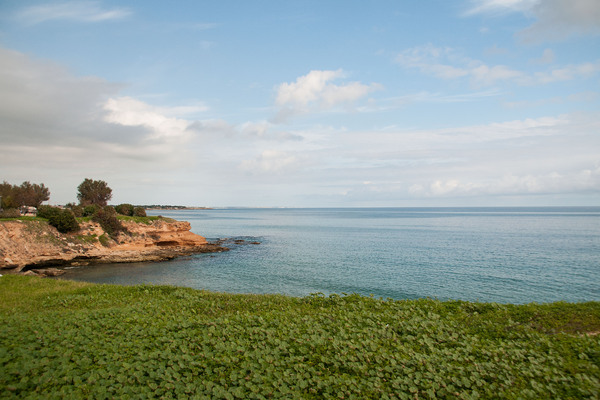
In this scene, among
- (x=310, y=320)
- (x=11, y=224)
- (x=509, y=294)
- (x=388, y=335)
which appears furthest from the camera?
(x=11, y=224)

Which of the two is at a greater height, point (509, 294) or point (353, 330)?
point (353, 330)

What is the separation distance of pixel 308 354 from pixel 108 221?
4888 centimetres

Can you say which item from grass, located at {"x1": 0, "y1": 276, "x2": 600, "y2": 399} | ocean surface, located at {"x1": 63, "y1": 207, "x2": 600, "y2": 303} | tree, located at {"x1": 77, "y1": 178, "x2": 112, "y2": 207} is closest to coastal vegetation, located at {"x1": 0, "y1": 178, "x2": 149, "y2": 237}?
tree, located at {"x1": 77, "y1": 178, "x2": 112, "y2": 207}

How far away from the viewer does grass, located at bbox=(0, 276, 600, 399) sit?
22.8 feet

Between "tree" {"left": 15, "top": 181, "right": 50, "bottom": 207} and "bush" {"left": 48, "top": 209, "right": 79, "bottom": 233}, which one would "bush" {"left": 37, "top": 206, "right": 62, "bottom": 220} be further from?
"tree" {"left": 15, "top": 181, "right": 50, "bottom": 207}

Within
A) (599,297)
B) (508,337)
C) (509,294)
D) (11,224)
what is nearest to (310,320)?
(508,337)

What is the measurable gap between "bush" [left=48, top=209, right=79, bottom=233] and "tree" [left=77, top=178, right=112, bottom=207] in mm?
26260

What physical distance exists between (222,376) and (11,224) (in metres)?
44.0

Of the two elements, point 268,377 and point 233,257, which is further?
point 233,257

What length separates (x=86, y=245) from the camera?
139ft

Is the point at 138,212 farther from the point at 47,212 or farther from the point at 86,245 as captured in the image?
the point at 47,212

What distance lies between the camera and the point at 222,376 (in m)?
7.45

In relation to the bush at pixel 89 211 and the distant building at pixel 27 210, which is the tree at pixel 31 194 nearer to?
the distant building at pixel 27 210

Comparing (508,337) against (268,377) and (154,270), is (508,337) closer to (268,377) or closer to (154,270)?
(268,377)
